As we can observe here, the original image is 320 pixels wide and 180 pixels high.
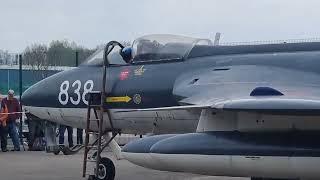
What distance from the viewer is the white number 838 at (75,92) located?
428 inches

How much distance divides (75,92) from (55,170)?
2.99 m

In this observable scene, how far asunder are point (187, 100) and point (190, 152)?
1.21 meters

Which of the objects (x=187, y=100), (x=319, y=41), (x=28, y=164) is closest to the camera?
(x=187, y=100)

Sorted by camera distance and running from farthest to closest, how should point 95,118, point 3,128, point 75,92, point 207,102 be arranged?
1. point 3,128
2. point 75,92
3. point 95,118
4. point 207,102

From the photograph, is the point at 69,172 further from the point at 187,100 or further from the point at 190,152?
the point at 190,152

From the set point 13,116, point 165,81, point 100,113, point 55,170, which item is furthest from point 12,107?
point 165,81

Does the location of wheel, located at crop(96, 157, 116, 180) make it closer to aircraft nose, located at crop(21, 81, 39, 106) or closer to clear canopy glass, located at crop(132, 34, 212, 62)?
aircraft nose, located at crop(21, 81, 39, 106)

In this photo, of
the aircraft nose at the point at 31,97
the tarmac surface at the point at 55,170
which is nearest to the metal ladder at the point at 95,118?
the tarmac surface at the point at 55,170

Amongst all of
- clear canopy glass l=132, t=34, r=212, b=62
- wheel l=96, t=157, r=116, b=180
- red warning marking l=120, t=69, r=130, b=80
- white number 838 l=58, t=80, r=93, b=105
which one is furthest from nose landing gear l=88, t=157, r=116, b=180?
clear canopy glass l=132, t=34, r=212, b=62

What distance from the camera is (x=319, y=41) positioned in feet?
31.2

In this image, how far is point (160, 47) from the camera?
412 inches

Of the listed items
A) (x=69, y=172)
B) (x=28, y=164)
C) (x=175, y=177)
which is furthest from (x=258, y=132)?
(x=28, y=164)

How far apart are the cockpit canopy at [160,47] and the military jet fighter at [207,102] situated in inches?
0.7

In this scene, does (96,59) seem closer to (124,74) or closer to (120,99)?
(124,74)
